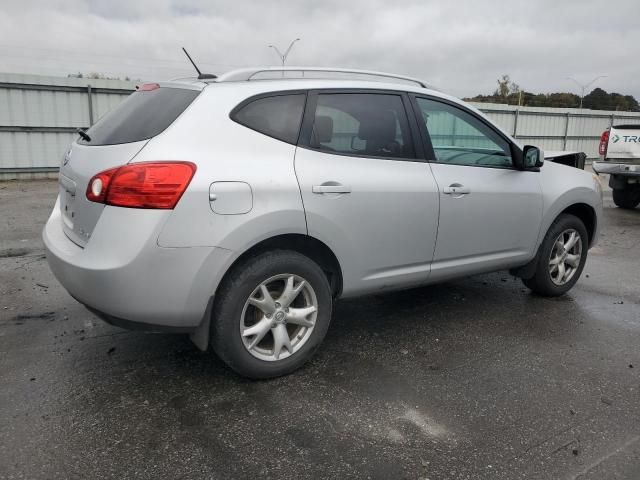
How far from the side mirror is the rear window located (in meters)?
2.55

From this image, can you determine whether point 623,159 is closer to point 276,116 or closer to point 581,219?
point 581,219

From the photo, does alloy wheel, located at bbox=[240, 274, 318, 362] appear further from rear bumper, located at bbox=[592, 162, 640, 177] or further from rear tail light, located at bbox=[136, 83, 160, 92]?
rear bumper, located at bbox=[592, 162, 640, 177]

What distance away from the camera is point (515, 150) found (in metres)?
4.25

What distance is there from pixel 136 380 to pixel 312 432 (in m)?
1.14

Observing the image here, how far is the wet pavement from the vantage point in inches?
96.0

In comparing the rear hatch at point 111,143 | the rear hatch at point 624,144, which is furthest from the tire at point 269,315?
the rear hatch at point 624,144

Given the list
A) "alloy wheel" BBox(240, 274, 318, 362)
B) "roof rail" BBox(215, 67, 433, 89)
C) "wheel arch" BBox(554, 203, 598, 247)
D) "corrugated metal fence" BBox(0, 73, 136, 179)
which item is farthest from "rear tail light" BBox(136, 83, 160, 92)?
"corrugated metal fence" BBox(0, 73, 136, 179)

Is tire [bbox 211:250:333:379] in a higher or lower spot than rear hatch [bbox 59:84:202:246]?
lower

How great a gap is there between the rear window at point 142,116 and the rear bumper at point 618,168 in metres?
9.55

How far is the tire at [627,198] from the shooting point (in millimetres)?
10984

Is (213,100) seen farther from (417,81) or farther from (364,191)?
(417,81)

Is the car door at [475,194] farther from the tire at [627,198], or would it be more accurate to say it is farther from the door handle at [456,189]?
the tire at [627,198]

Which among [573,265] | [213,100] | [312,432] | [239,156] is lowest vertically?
[312,432]

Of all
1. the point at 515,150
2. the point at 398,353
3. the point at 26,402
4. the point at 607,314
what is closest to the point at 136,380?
the point at 26,402
